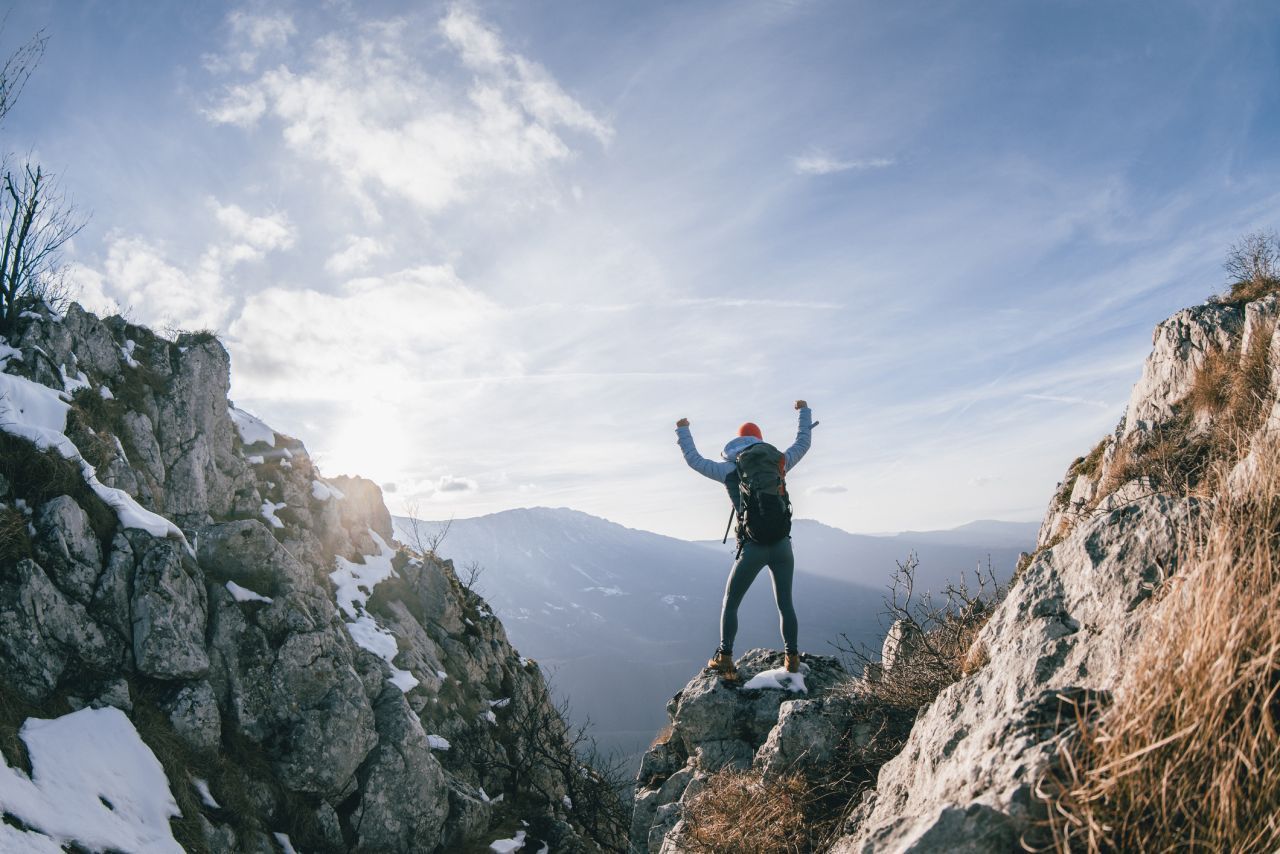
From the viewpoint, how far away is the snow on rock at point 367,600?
62.0 feet

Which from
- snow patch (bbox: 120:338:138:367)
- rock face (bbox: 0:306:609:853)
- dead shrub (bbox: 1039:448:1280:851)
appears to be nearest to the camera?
dead shrub (bbox: 1039:448:1280:851)

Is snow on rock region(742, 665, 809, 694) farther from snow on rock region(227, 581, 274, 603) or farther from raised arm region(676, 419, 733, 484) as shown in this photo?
snow on rock region(227, 581, 274, 603)

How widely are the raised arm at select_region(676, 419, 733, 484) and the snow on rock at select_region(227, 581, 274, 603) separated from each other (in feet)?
37.3

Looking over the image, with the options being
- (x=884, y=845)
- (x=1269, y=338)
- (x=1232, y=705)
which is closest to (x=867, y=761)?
(x=884, y=845)

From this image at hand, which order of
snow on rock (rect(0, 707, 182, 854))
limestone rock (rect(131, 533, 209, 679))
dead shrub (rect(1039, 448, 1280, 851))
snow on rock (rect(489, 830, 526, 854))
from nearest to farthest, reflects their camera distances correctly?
dead shrub (rect(1039, 448, 1280, 851)), snow on rock (rect(0, 707, 182, 854)), limestone rock (rect(131, 533, 209, 679)), snow on rock (rect(489, 830, 526, 854))

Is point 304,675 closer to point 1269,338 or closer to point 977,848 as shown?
point 977,848

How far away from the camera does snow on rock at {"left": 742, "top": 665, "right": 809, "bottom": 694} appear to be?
9305 mm

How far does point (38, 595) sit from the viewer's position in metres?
9.51

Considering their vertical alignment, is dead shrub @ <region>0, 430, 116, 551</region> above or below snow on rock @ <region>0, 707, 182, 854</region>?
above

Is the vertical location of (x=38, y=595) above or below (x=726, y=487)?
below

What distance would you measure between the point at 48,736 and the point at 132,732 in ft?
4.74

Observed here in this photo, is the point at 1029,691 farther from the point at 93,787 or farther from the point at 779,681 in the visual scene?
the point at 93,787

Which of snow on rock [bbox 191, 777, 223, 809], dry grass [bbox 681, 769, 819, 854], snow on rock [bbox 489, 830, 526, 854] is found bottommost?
snow on rock [bbox 489, 830, 526, 854]

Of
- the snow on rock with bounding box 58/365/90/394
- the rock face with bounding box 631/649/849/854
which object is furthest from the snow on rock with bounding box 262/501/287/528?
the rock face with bounding box 631/649/849/854
